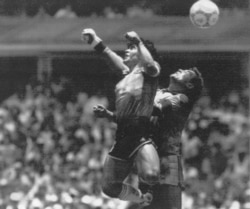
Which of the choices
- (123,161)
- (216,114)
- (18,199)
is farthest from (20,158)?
(123,161)

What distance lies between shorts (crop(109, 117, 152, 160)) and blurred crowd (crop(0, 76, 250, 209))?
318 cm

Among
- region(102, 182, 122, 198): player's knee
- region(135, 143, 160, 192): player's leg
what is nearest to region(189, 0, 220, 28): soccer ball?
region(135, 143, 160, 192): player's leg

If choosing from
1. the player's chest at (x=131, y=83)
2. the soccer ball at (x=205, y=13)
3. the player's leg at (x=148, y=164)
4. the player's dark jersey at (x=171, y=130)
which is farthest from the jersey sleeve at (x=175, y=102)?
the soccer ball at (x=205, y=13)

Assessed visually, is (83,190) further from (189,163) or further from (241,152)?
(241,152)

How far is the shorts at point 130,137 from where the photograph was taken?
302 inches

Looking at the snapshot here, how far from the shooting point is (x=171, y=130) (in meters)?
7.86

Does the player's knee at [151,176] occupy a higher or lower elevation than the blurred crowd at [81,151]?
higher

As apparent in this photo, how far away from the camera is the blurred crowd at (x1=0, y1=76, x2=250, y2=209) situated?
11031 mm

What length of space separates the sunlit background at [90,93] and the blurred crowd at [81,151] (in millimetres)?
15

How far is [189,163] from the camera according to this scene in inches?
455

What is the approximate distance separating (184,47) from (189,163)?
70.9 inches

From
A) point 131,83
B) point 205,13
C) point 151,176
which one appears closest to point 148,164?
point 151,176

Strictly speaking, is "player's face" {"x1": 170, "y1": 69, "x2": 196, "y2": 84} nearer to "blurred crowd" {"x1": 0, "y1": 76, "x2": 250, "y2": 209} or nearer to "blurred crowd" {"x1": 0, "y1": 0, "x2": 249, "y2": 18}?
"blurred crowd" {"x1": 0, "y1": 76, "x2": 250, "y2": 209}

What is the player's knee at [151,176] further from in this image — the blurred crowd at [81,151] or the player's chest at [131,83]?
the blurred crowd at [81,151]
